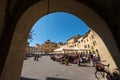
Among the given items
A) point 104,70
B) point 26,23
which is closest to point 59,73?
point 104,70

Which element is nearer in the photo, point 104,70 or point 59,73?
point 104,70

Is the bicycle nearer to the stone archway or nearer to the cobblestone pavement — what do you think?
the cobblestone pavement

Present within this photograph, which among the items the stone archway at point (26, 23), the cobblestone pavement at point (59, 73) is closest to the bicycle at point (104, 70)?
the cobblestone pavement at point (59, 73)

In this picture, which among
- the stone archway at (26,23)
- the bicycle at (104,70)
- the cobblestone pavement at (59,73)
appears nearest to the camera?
the stone archway at (26,23)

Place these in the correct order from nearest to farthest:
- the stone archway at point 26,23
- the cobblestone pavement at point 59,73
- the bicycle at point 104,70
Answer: the stone archway at point 26,23 < the bicycle at point 104,70 < the cobblestone pavement at point 59,73

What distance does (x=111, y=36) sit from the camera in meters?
Result: 2.51

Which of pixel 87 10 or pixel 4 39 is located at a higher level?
pixel 87 10

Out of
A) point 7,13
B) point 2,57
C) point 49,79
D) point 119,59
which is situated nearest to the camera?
point 2,57

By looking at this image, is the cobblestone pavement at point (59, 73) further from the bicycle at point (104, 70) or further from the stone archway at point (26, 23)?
the stone archway at point (26, 23)

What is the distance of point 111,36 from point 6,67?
195cm

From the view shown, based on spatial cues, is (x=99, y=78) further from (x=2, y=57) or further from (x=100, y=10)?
(x=2, y=57)

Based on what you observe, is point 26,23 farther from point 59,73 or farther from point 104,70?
point 59,73

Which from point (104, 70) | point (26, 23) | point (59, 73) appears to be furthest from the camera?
point (59, 73)

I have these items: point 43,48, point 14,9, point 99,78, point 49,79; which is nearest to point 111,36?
point 14,9
